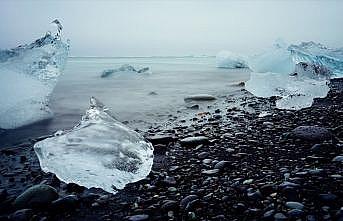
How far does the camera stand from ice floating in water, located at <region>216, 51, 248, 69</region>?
18.0 m

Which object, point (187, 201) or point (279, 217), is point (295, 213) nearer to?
point (279, 217)

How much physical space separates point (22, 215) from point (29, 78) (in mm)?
4032

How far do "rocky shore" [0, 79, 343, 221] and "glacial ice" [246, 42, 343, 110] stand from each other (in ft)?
7.44

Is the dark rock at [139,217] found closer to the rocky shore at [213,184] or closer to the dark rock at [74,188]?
the rocky shore at [213,184]

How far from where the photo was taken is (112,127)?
3.35 meters

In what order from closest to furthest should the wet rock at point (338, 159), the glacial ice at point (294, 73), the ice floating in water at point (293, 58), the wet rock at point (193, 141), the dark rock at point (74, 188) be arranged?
the dark rock at point (74, 188), the wet rock at point (338, 159), the wet rock at point (193, 141), the glacial ice at point (294, 73), the ice floating in water at point (293, 58)

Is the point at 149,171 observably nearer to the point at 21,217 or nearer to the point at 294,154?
the point at 21,217

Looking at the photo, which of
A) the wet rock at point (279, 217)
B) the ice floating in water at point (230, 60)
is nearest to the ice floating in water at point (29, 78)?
the wet rock at point (279, 217)

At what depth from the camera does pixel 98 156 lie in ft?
9.14

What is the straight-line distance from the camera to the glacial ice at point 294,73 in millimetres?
6082

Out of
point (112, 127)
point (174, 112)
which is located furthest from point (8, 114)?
point (174, 112)

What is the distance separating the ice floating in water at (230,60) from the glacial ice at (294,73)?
21.7ft

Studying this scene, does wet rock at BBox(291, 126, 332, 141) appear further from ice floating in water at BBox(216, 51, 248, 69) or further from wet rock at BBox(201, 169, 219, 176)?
ice floating in water at BBox(216, 51, 248, 69)

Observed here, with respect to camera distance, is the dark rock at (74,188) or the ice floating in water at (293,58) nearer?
the dark rock at (74,188)
